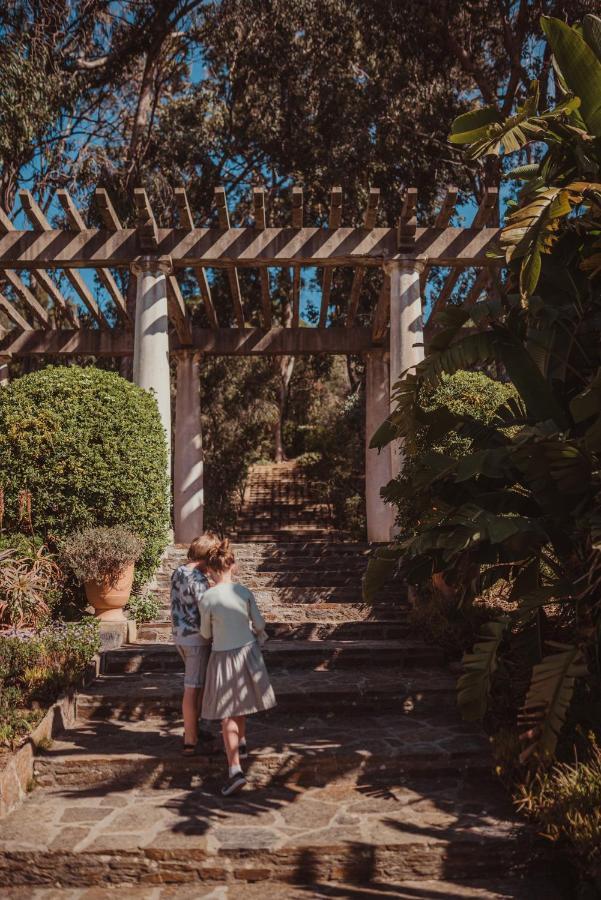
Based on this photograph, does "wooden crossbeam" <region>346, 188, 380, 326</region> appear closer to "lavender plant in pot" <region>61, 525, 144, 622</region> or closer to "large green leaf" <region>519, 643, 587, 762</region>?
"lavender plant in pot" <region>61, 525, 144, 622</region>

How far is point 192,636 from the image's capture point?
604 cm

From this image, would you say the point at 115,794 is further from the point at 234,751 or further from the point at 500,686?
the point at 500,686

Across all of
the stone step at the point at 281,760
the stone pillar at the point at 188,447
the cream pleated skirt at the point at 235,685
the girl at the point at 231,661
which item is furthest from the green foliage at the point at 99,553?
the stone pillar at the point at 188,447

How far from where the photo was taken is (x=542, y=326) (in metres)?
6.48

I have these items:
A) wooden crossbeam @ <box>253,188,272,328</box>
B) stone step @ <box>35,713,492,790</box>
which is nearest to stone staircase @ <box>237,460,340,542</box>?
wooden crossbeam @ <box>253,188,272,328</box>

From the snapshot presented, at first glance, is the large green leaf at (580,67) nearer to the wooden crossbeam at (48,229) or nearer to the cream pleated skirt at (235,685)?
the cream pleated skirt at (235,685)

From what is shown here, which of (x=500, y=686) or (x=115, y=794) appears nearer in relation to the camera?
(x=115, y=794)

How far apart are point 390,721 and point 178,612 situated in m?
2.30

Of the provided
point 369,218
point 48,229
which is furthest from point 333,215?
point 48,229

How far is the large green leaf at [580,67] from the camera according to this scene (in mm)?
5809

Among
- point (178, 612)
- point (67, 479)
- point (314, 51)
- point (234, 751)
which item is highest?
point (314, 51)

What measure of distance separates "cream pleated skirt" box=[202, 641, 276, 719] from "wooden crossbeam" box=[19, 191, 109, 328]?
817 cm

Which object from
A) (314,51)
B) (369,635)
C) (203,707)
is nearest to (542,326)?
(203,707)

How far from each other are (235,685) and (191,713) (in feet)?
2.16
